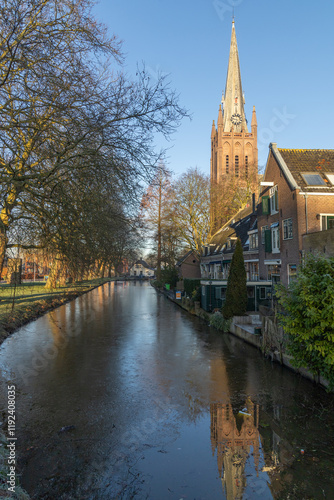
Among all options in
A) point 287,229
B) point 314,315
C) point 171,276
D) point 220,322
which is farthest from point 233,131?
point 314,315

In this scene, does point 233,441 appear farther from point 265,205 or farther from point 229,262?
point 229,262

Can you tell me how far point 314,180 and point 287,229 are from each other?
333 centimetres

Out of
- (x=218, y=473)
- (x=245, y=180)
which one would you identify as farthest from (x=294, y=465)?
(x=245, y=180)

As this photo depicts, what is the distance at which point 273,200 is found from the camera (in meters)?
23.5

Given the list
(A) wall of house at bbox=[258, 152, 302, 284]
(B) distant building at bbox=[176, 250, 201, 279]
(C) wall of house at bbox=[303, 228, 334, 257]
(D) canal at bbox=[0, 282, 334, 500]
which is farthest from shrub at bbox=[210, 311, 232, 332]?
(B) distant building at bbox=[176, 250, 201, 279]

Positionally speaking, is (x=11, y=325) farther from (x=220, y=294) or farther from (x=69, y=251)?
(x=220, y=294)

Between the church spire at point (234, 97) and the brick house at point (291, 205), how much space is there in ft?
180

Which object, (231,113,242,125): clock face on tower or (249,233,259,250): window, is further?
(231,113,242,125): clock face on tower

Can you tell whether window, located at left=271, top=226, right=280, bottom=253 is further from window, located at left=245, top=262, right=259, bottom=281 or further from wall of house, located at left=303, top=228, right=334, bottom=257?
window, located at left=245, top=262, right=259, bottom=281

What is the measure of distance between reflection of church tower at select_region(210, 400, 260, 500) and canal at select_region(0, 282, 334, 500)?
0.07 feet

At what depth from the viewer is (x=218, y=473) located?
5.30 metres

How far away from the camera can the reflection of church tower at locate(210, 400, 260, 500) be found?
16.8ft

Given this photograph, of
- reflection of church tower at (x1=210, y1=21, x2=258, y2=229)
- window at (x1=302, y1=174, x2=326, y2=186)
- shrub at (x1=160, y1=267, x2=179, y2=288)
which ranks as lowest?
shrub at (x1=160, y1=267, x2=179, y2=288)

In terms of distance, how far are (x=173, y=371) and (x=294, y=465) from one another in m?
5.50
